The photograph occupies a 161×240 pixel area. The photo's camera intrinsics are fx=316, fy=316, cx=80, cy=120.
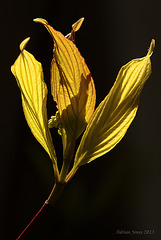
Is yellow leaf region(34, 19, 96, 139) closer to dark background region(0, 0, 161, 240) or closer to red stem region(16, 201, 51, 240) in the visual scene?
red stem region(16, 201, 51, 240)

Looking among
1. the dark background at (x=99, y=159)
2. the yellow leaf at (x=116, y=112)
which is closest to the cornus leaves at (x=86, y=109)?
the yellow leaf at (x=116, y=112)

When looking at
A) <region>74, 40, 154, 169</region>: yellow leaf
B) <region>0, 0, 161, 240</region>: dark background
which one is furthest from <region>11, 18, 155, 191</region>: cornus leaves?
<region>0, 0, 161, 240</region>: dark background

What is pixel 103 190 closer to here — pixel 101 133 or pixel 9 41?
pixel 9 41

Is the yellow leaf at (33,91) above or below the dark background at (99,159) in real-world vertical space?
above

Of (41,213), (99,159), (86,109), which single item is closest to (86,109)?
→ (86,109)

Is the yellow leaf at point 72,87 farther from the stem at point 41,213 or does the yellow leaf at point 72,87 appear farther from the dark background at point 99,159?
the dark background at point 99,159

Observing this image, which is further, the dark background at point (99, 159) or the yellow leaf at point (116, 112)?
the dark background at point (99, 159)
